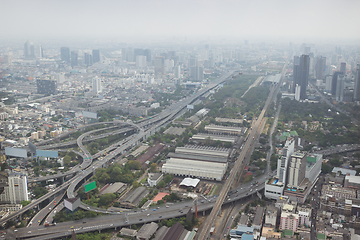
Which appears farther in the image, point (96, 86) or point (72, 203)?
point (96, 86)

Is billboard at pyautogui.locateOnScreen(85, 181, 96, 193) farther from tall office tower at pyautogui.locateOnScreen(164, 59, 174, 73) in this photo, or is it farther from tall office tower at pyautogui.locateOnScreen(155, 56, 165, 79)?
tall office tower at pyautogui.locateOnScreen(164, 59, 174, 73)

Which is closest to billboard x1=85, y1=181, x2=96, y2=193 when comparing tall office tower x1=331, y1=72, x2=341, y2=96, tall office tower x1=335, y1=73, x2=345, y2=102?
tall office tower x1=335, y1=73, x2=345, y2=102

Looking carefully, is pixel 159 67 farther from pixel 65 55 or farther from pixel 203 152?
pixel 203 152

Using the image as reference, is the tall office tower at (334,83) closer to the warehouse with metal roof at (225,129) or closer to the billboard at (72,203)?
the warehouse with metal roof at (225,129)

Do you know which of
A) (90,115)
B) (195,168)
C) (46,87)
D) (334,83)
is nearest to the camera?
(195,168)

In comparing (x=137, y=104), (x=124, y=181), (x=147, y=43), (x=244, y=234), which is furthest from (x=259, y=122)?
(x=147, y=43)

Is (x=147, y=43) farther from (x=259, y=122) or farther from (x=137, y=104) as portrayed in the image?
(x=259, y=122)

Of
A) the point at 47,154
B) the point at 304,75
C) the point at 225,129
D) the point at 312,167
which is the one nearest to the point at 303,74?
the point at 304,75
